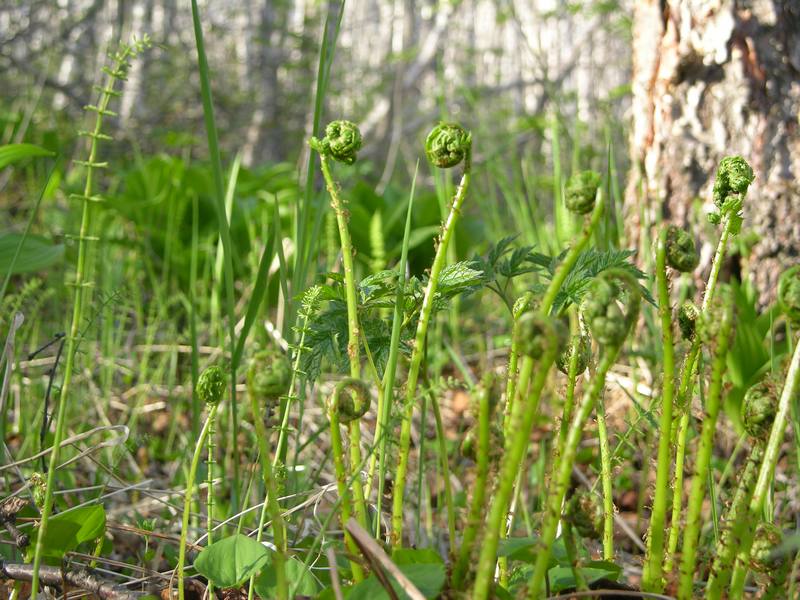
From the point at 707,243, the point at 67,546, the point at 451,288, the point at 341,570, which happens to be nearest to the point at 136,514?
the point at 67,546

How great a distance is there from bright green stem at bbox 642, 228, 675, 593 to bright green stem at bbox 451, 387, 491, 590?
18 cm

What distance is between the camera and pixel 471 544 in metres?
0.67

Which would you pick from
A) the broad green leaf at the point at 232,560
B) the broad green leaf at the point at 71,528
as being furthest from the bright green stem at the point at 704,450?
the broad green leaf at the point at 71,528

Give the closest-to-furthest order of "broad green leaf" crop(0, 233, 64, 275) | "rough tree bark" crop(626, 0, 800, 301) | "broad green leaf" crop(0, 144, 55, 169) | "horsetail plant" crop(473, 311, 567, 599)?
"horsetail plant" crop(473, 311, 567, 599) < "broad green leaf" crop(0, 144, 55, 169) < "broad green leaf" crop(0, 233, 64, 275) < "rough tree bark" crop(626, 0, 800, 301)

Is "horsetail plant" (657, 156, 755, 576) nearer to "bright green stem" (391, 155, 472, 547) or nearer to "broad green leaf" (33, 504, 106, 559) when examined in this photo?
"bright green stem" (391, 155, 472, 547)

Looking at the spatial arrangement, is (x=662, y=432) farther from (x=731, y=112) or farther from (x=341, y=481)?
(x=731, y=112)

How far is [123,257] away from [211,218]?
445 mm

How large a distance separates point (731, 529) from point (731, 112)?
78.3 inches

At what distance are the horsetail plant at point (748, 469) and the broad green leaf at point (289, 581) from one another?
397 mm

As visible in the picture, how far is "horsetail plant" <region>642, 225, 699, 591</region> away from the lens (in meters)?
0.70

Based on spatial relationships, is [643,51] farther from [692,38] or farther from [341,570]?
[341,570]

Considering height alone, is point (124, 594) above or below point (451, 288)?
below

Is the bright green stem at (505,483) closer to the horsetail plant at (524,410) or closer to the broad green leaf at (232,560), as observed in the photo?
the horsetail plant at (524,410)

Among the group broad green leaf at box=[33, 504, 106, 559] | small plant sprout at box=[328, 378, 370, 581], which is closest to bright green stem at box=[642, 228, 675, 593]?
small plant sprout at box=[328, 378, 370, 581]
